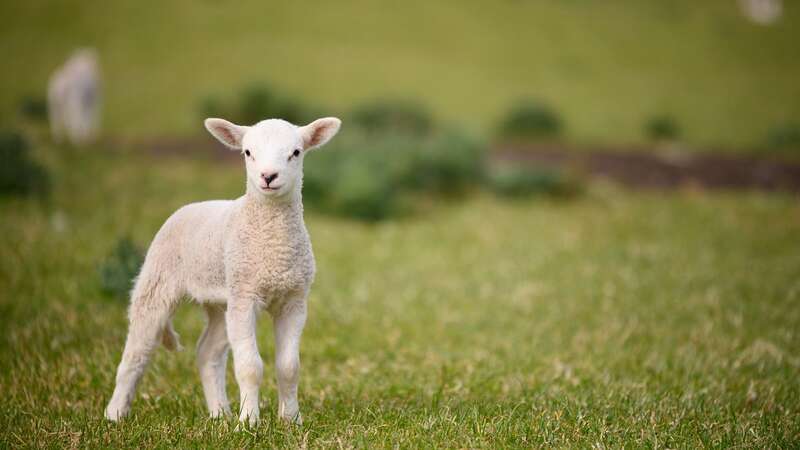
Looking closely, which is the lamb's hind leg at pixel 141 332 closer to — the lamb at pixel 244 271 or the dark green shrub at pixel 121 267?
the lamb at pixel 244 271

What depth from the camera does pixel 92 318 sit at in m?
6.39

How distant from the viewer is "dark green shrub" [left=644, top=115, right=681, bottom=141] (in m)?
20.8

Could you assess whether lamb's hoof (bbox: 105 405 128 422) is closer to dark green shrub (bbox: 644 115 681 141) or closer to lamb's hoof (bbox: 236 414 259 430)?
lamb's hoof (bbox: 236 414 259 430)

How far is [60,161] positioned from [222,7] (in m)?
12.4

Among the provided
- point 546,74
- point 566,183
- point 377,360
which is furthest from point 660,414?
point 546,74

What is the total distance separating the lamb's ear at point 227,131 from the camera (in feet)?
12.6

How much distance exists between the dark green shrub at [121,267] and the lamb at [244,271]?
252cm

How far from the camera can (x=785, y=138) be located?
19.4 meters

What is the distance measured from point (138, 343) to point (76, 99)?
12862 millimetres

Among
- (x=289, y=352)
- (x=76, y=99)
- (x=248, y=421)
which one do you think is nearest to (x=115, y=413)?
(x=248, y=421)

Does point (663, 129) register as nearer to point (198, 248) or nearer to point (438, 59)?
point (438, 59)

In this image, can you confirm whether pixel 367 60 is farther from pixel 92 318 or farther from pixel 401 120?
pixel 92 318

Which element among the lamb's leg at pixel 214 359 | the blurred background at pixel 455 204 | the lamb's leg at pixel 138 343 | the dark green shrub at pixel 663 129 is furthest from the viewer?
the dark green shrub at pixel 663 129

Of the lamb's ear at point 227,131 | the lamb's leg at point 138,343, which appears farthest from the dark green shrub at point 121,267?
the lamb's ear at point 227,131
